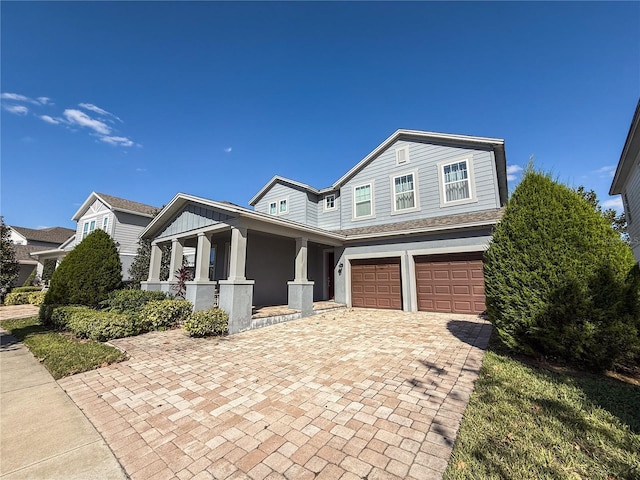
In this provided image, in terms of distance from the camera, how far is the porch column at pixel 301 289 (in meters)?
9.98

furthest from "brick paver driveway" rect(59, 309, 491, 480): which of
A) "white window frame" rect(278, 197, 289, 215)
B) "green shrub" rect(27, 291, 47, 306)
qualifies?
"green shrub" rect(27, 291, 47, 306)

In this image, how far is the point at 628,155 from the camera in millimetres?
9055

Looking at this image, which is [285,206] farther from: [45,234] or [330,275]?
[45,234]

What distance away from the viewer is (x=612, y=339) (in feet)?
13.8

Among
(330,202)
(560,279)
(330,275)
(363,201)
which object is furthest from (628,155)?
(330,275)

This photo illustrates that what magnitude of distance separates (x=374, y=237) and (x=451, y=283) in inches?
145

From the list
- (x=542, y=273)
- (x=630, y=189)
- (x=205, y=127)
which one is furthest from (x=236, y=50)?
(x=630, y=189)

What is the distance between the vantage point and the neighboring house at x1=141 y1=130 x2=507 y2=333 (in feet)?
29.5

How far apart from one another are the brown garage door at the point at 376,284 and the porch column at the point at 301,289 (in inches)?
130

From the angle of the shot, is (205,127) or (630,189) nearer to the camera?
(630,189)

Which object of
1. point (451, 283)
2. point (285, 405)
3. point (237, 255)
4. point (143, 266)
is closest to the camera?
point (285, 405)

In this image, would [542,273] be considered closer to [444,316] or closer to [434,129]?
[444,316]

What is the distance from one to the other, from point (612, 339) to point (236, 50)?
47.9 ft

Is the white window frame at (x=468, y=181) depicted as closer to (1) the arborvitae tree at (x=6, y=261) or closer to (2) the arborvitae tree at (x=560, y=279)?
(2) the arborvitae tree at (x=560, y=279)
